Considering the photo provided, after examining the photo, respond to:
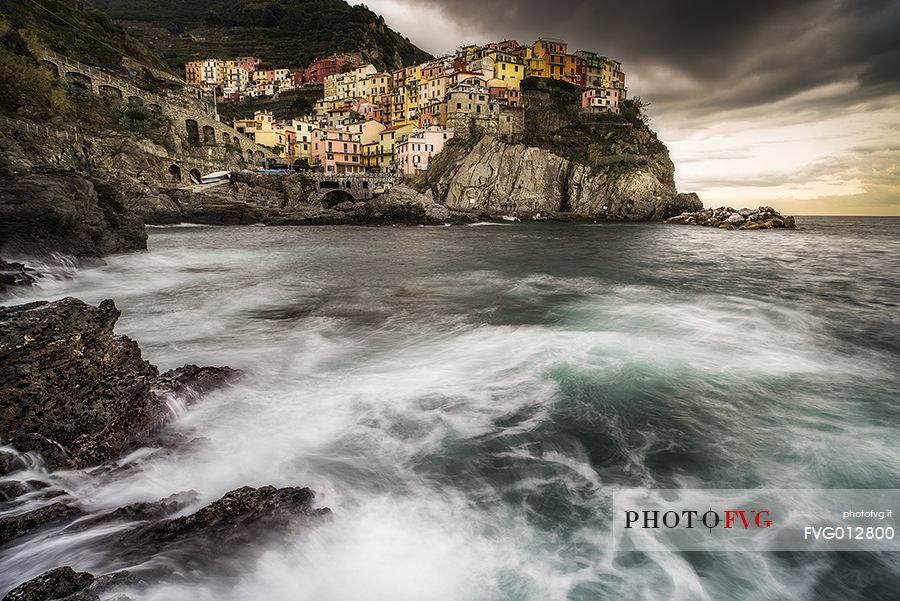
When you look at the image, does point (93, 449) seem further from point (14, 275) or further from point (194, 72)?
point (194, 72)

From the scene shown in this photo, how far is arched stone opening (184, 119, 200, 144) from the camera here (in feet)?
201

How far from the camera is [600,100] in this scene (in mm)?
85688

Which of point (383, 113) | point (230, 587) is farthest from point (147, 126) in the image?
Answer: point (230, 587)

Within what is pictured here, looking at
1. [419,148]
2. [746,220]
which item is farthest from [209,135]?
[746,220]

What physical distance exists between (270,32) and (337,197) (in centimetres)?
10157

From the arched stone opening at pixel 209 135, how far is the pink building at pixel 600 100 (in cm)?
6501

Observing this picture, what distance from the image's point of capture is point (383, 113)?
8831cm

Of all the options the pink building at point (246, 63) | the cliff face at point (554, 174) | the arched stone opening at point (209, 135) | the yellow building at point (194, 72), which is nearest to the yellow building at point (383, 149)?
the cliff face at point (554, 174)

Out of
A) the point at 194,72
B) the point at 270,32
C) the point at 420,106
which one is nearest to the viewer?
the point at 420,106

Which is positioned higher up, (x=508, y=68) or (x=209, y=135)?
(x=508, y=68)

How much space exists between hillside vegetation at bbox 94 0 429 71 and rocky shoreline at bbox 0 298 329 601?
Result: 133m

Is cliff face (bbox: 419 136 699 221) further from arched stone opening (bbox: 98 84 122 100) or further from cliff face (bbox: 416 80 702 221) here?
arched stone opening (bbox: 98 84 122 100)

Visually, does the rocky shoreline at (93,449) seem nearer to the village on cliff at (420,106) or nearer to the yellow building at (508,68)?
the village on cliff at (420,106)

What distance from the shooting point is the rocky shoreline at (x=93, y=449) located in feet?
12.1
